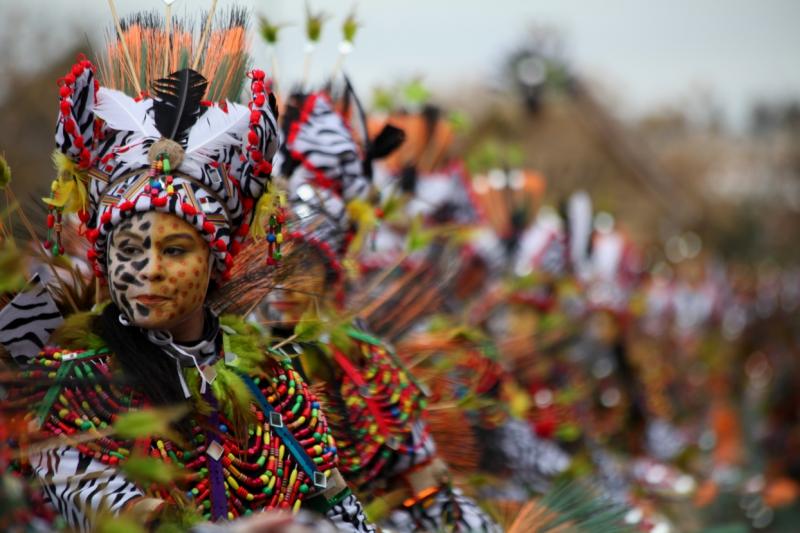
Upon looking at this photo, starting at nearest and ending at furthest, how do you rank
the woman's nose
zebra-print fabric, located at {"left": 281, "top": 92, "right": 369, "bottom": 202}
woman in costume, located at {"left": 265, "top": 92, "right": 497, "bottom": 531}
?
the woman's nose
woman in costume, located at {"left": 265, "top": 92, "right": 497, "bottom": 531}
zebra-print fabric, located at {"left": 281, "top": 92, "right": 369, "bottom": 202}

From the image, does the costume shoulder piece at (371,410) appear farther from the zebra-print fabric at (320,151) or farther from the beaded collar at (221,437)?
the zebra-print fabric at (320,151)

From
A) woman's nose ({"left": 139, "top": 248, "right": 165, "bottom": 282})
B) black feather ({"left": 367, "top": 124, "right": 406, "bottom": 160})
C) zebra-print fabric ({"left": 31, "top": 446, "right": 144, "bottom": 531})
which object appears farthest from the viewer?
black feather ({"left": 367, "top": 124, "right": 406, "bottom": 160})

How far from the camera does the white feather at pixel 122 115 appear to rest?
2.25 metres

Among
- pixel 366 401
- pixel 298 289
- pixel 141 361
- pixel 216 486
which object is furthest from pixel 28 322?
pixel 366 401

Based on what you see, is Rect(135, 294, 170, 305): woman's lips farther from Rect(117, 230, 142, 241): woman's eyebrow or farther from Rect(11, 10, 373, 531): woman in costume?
Rect(117, 230, 142, 241): woman's eyebrow

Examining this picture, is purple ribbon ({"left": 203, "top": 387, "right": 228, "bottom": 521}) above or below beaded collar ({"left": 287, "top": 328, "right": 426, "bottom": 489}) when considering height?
above

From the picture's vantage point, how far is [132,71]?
8.21 feet

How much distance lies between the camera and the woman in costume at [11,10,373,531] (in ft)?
6.89

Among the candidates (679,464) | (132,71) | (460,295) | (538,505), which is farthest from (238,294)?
(679,464)

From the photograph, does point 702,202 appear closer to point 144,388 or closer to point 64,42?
point 64,42

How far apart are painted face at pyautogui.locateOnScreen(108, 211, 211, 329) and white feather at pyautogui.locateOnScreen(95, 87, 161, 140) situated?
20 cm

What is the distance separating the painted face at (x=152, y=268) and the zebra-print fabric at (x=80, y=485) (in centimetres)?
29

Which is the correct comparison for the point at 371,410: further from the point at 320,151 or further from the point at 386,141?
the point at 386,141

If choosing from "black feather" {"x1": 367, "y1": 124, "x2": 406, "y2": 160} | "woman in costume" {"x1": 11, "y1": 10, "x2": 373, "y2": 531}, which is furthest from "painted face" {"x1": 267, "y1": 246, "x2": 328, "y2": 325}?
"black feather" {"x1": 367, "y1": 124, "x2": 406, "y2": 160}
